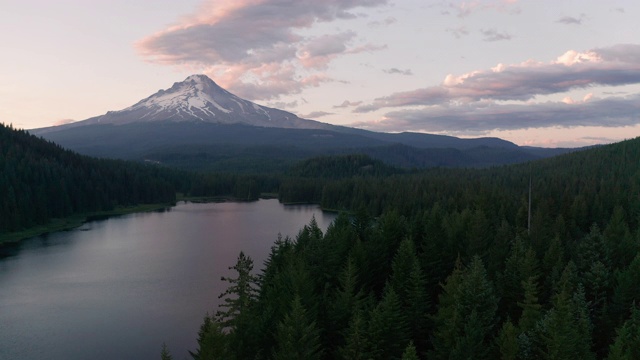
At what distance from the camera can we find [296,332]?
33.9 meters

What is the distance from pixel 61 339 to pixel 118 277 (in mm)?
28288

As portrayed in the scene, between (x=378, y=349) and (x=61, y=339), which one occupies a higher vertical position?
(x=378, y=349)

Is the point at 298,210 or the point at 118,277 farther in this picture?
the point at 298,210

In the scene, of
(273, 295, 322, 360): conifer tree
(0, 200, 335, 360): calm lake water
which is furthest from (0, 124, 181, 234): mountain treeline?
(273, 295, 322, 360): conifer tree

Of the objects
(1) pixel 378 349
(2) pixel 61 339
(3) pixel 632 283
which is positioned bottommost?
(2) pixel 61 339

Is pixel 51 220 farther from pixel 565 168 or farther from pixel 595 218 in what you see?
pixel 565 168

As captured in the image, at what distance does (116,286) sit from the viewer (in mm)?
76438

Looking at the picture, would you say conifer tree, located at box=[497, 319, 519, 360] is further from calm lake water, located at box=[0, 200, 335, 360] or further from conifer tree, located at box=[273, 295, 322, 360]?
calm lake water, located at box=[0, 200, 335, 360]

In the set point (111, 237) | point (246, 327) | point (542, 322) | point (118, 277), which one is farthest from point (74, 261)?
point (542, 322)

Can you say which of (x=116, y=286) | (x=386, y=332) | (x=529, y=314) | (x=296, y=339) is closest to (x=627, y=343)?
(x=529, y=314)

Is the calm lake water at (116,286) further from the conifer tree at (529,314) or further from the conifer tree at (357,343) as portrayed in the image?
the conifer tree at (529,314)

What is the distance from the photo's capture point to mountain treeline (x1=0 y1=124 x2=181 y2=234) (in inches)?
5236

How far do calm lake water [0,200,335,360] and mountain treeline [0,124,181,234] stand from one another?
1246 centimetres

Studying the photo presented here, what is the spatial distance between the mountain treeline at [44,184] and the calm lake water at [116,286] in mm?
12455
